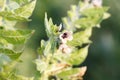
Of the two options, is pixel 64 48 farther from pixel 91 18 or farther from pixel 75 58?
pixel 91 18

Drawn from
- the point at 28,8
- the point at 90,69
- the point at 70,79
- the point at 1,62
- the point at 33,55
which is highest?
the point at 28,8

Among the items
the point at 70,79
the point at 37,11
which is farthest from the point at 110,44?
the point at 70,79

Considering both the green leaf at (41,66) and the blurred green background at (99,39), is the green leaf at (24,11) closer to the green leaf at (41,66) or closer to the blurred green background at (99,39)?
the green leaf at (41,66)

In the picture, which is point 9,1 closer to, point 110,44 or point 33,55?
point 33,55

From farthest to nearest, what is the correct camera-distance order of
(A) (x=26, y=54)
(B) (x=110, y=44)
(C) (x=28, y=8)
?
(B) (x=110, y=44) → (A) (x=26, y=54) → (C) (x=28, y=8)

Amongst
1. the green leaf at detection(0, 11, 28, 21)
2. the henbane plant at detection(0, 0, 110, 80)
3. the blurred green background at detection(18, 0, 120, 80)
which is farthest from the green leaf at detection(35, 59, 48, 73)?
the blurred green background at detection(18, 0, 120, 80)

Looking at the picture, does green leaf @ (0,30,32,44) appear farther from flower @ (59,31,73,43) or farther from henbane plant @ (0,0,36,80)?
flower @ (59,31,73,43)

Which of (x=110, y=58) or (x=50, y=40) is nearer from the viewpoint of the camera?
(x=50, y=40)
